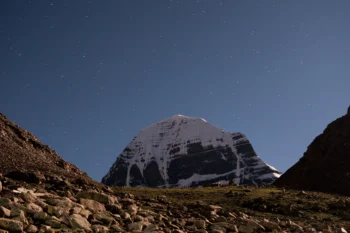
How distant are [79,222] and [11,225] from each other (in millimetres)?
2580

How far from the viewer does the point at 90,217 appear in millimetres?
16469

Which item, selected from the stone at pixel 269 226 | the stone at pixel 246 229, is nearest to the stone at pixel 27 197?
the stone at pixel 246 229

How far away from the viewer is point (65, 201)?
17000 mm

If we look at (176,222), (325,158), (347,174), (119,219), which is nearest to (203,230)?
(176,222)

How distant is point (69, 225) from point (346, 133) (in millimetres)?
72965

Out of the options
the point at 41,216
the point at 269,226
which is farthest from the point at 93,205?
the point at 269,226

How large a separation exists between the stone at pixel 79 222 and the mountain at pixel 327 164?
54231 millimetres

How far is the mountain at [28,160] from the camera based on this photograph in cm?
2468

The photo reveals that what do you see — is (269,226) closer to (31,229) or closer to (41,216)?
(41,216)

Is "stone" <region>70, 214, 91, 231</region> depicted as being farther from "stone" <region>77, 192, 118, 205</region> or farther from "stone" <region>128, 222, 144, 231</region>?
"stone" <region>77, 192, 118, 205</region>

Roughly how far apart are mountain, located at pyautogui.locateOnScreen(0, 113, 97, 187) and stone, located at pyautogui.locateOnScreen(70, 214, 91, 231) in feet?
29.2

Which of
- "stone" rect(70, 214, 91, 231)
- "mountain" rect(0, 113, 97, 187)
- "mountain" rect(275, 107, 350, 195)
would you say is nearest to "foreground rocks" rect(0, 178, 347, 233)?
"stone" rect(70, 214, 91, 231)

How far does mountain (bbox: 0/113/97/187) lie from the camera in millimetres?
24681

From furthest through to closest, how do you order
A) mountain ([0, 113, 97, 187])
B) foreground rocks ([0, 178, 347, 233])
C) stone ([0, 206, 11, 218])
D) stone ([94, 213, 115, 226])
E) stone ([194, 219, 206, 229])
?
mountain ([0, 113, 97, 187])
stone ([194, 219, 206, 229])
stone ([94, 213, 115, 226])
foreground rocks ([0, 178, 347, 233])
stone ([0, 206, 11, 218])
